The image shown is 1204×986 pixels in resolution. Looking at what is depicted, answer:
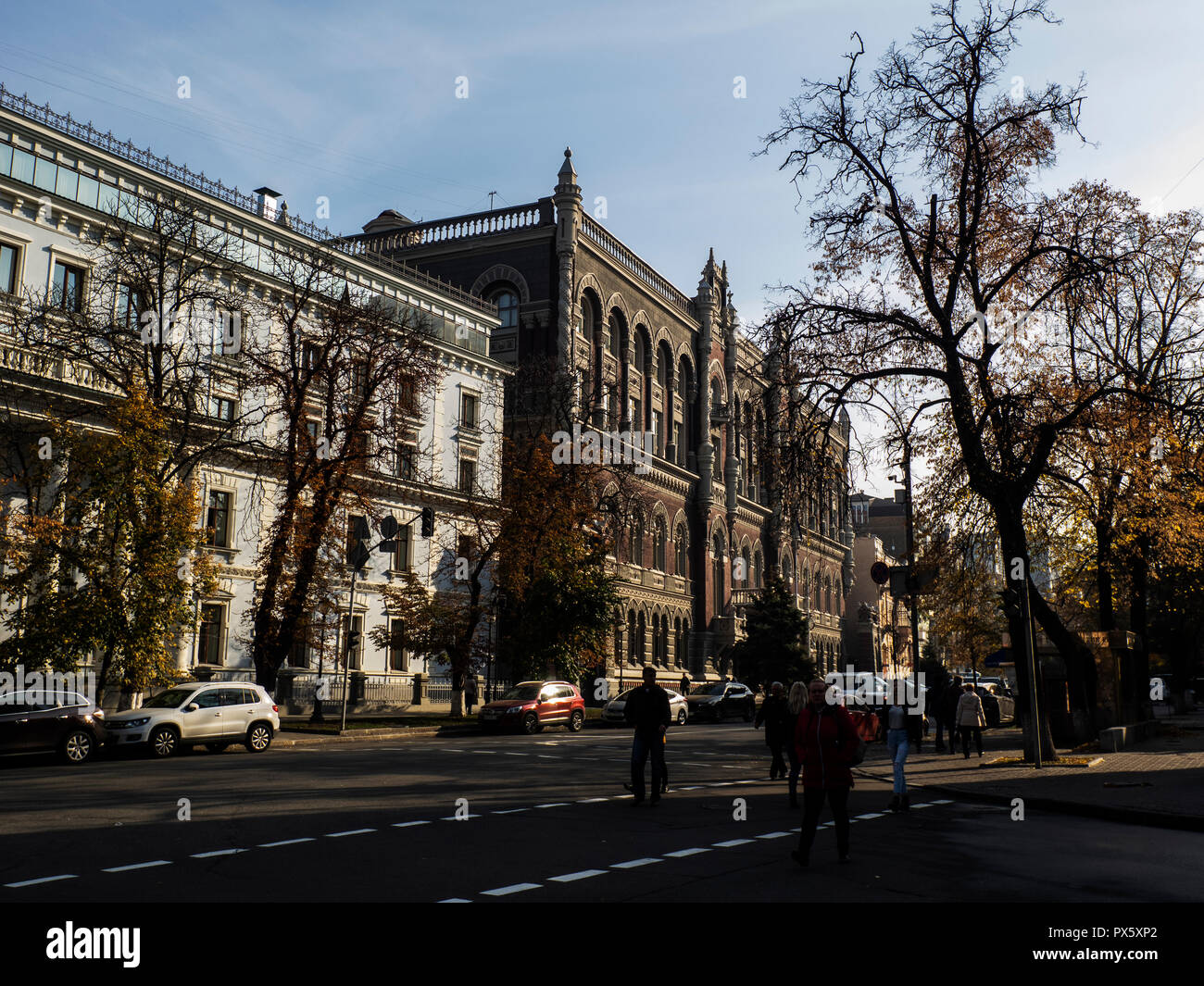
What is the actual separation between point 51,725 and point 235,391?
1760 cm

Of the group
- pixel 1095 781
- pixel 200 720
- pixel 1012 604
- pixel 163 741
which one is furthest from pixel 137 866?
pixel 1012 604

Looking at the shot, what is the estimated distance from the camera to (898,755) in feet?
46.5

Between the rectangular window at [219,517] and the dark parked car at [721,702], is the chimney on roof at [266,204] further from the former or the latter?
the dark parked car at [721,702]

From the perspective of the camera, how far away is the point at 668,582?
60.4 m

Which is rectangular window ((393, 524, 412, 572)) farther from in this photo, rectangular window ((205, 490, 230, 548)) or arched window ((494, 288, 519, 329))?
arched window ((494, 288, 519, 329))

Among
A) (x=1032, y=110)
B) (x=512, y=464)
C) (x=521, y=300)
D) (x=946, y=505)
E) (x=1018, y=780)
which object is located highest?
(x=521, y=300)

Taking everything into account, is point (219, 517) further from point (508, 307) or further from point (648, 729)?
point (648, 729)

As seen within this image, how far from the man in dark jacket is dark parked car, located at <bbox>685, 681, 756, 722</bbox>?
27939 mm

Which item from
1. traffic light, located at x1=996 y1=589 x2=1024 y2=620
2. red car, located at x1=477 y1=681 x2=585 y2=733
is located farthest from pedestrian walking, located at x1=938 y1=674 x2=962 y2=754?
red car, located at x1=477 y1=681 x2=585 y2=733

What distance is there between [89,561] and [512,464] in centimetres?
1694

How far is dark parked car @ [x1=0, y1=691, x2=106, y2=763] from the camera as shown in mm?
19547

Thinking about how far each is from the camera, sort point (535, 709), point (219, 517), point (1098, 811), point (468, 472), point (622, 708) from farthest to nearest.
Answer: point (468, 472) → point (622, 708) → point (219, 517) → point (535, 709) → point (1098, 811)

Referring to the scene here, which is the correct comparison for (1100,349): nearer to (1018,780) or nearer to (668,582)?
(1018,780)
